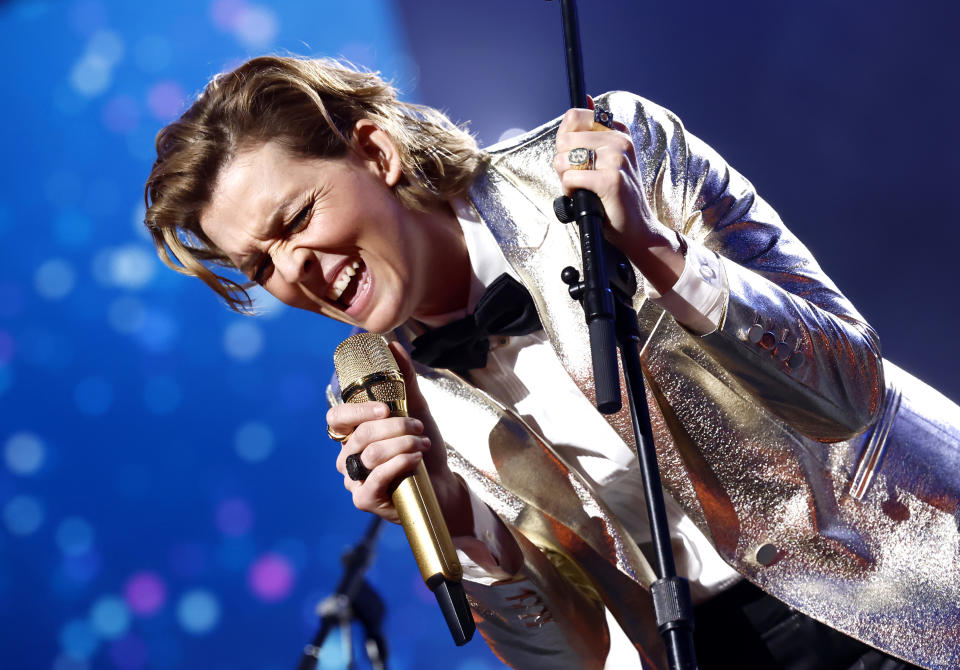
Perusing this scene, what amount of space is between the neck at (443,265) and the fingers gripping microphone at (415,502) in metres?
0.33

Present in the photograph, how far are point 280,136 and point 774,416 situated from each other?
949 millimetres

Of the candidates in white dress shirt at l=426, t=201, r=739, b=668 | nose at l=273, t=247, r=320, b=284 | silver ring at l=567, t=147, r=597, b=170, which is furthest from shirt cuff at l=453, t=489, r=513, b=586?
silver ring at l=567, t=147, r=597, b=170

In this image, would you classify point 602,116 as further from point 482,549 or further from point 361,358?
point 482,549

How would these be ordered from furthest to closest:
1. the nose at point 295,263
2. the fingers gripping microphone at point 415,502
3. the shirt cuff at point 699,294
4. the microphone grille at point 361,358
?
the nose at point 295,263
the microphone grille at point 361,358
the shirt cuff at point 699,294
the fingers gripping microphone at point 415,502

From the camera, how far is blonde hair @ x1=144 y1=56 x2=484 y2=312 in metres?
1.40

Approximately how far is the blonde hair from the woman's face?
38 mm

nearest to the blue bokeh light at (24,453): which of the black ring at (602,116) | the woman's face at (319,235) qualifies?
the woman's face at (319,235)

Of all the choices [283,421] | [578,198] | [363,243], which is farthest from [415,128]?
[283,421]

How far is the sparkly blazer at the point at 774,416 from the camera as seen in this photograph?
3.44 ft

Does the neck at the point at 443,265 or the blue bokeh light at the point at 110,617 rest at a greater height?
the neck at the point at 443,265

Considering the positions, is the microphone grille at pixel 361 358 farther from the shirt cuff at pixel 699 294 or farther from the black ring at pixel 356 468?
the shirt cuff at pixel 699 294

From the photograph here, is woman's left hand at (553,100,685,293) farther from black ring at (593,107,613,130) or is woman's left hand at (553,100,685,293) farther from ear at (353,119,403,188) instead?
ear at (353,119,403,188)

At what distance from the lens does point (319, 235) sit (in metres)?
1.30

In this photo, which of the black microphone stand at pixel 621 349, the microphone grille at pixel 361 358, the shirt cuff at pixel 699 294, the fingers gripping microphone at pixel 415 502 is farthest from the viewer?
the microphone grille at pixel 361 358
